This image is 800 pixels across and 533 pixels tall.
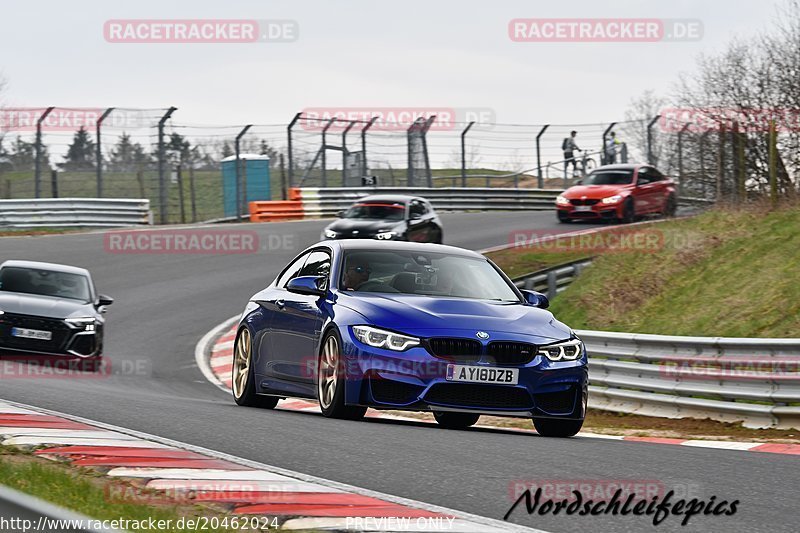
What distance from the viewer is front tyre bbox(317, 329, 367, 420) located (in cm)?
903

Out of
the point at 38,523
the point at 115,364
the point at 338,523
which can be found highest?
the point at 38,523

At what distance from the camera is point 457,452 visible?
285 inches

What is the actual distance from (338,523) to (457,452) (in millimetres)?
2325

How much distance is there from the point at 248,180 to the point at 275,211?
3.88m

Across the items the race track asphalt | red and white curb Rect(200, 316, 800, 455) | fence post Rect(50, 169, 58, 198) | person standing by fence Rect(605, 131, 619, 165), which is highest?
person standing by fence Rect(605, 131, 619, 165)

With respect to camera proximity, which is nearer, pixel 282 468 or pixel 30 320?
pixel 282 468

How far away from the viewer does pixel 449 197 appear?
40812 millimetres

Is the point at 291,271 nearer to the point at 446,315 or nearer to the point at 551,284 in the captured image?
the point at 446,315

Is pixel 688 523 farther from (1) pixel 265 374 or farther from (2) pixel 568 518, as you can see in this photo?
(1) pixel 265 374

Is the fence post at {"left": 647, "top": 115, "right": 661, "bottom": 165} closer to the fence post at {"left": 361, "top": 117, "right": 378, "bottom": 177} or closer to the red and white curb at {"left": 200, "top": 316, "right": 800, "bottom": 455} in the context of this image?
the fence post at {"left": 361, "top": 117, "right": 378, "bottom": 177}

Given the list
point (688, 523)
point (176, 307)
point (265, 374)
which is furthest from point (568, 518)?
point (176, 307)

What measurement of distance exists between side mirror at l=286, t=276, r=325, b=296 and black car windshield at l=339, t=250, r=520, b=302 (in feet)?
0.56

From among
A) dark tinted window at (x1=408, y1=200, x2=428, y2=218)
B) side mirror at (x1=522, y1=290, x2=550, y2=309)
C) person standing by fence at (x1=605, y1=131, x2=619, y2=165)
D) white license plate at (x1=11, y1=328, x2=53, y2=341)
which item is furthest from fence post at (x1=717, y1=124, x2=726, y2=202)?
person standing by fence at (x1=605, y1=131, x2=619, y2=165)

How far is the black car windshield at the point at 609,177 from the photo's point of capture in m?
32.0
